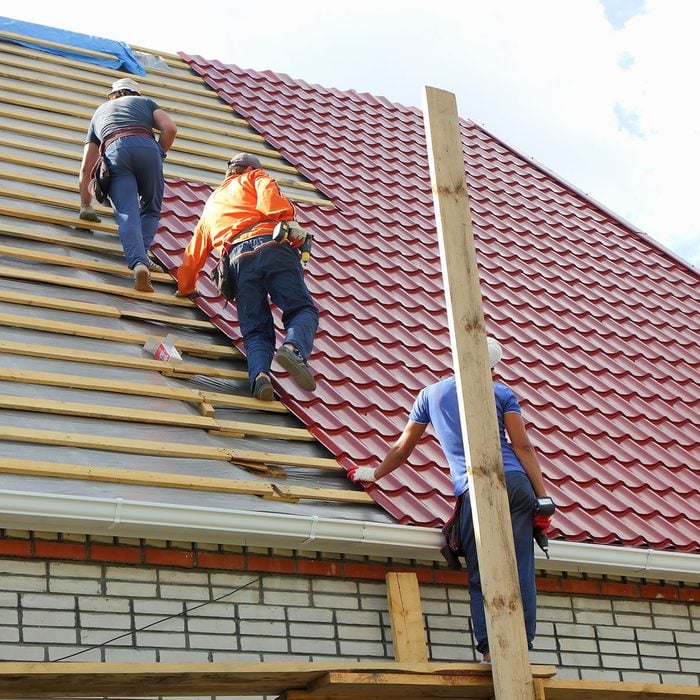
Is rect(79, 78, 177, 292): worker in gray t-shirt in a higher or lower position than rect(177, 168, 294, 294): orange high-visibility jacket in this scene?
higher

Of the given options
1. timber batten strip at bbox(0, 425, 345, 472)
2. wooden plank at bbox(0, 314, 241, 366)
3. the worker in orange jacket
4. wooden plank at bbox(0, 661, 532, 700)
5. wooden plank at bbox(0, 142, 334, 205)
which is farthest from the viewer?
wooden plank at bbox(0, 142, 334, 205)

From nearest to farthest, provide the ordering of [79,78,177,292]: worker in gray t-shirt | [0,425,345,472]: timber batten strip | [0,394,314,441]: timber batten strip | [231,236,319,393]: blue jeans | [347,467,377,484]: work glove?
[0,425,345,472]: timber batten strip
[0,394,314,441]: timber batten strip
[347,467,377,484]: work glove
[231,236,319,393]: blue jeans
[79,78,177,292]: worker in gray t-shirt

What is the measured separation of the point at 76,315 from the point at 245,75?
5.36m

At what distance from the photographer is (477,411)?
5062 millimetres

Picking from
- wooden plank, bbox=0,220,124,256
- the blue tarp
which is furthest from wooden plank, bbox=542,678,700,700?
the blue tarp

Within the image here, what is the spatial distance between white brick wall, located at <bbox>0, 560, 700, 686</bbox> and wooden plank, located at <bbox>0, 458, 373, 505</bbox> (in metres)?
0.35

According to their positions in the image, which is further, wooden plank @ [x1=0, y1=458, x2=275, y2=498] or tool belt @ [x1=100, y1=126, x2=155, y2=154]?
tool belt @ [x1=100, y1=126, x2=155, y2=154]

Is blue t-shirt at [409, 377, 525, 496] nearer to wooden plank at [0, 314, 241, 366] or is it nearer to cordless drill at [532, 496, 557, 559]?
cordless drill at [532, 496, 557, 559]

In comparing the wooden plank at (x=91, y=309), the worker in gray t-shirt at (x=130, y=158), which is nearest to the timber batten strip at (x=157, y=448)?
the wooden plank at (x=91, y=309)

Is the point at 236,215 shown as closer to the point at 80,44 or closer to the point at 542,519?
the point at 542,519

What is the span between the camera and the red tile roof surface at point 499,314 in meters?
6.54

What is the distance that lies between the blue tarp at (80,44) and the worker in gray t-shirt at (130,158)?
2.67 meters

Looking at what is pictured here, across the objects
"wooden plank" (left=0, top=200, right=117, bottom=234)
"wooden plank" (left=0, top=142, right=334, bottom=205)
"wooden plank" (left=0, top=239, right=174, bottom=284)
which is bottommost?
"wooden plank" (left=0, top=239, right=174, bottom=284)

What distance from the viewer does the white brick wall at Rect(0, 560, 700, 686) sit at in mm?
4793
